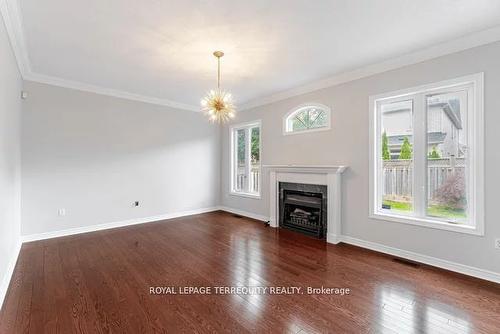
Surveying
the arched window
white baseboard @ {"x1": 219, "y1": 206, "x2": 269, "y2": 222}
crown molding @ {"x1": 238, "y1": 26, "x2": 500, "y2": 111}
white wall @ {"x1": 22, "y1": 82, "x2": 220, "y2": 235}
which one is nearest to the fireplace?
white baseboard @ {"x1": 219, "y1": 206, "x2": 269, "y2": 222}

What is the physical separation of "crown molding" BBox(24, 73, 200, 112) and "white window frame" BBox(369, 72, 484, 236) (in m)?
4.38

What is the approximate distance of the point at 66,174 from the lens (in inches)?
173

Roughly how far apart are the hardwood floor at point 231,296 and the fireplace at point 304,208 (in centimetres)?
45

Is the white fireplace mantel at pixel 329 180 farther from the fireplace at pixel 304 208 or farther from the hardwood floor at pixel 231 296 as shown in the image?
the hardwood floor at pixel 231 296

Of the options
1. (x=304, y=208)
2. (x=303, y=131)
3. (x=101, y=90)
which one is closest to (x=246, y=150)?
(x=303, y=131)

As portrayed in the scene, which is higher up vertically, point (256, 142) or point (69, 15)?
point (69, 15)

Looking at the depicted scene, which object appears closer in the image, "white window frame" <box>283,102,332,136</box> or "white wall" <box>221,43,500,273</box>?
"white wall" <box>221,43,500,273</box>

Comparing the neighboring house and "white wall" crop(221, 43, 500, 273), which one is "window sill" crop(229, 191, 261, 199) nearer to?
"white wall" crop(221, 43, 500, 273)

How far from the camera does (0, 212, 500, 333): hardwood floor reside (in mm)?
2002

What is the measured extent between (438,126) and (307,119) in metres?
2.15

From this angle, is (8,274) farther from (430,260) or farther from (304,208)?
(430,260)

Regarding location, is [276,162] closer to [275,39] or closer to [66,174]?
[275,39]

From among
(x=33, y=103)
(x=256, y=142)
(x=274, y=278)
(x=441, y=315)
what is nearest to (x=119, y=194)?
(x=33, y=103)

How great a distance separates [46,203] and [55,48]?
2.69 metres
